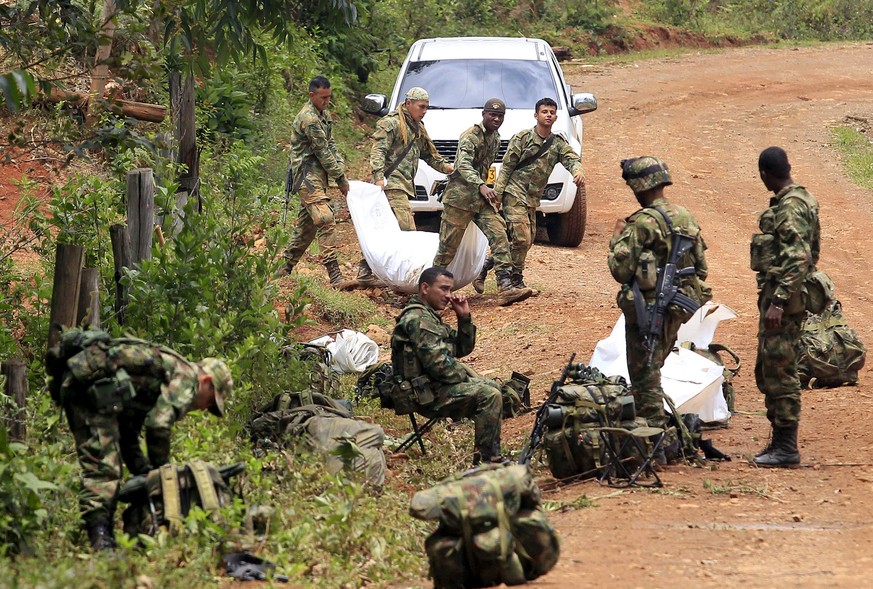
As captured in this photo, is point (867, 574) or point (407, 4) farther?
point (407, 4)

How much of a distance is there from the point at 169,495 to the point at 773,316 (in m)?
3.61

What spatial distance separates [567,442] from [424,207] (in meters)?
6.62

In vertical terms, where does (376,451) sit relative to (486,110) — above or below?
below

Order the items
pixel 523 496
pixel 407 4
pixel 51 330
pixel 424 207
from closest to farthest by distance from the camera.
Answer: pixel 523 496 → pixel 51 330 → pixel 424 207 → pixel 407 4

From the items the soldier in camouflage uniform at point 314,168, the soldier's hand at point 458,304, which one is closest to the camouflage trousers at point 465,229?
the soldier in camouflage uniform at point 314,168

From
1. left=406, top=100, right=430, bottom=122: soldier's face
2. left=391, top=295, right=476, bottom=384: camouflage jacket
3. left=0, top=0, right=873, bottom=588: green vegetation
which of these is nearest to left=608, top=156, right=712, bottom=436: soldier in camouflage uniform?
left=0, top=0, right=873, bottom=588: green vegetation

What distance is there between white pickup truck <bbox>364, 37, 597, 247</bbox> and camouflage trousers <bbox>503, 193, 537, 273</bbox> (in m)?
1.15

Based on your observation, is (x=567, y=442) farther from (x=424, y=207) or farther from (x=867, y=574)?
(x=424, y=207)

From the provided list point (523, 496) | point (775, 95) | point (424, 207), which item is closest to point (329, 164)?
point (424, 207)

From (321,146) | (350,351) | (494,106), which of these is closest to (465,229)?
(494,106)

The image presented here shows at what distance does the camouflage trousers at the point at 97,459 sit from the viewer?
545cm

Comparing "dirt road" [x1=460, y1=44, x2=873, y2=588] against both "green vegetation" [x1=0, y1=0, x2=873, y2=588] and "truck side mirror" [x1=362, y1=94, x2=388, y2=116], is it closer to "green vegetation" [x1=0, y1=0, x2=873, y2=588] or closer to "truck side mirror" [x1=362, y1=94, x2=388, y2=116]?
"green vegetation" [x1=0, y1=0, x2=873, y2=588]

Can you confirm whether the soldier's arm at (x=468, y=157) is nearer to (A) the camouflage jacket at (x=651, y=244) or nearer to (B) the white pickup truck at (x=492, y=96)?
(B) the white pickup truck at (x=492, y=96)

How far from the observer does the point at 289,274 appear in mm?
11602
